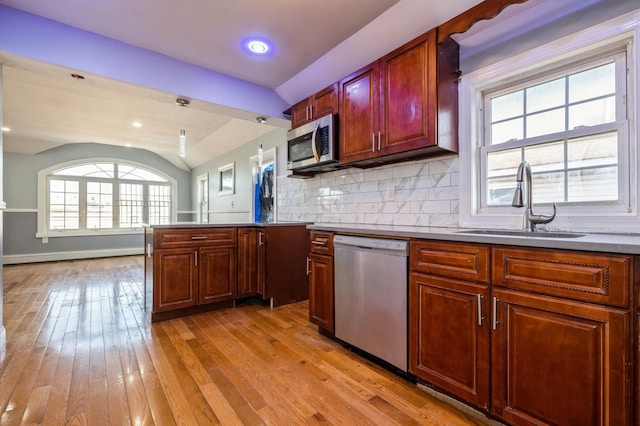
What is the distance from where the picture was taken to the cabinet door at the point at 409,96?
1926 mm

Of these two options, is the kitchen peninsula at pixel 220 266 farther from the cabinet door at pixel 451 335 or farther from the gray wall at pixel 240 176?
the cabinet door at pixel 451 335

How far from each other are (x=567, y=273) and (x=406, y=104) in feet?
4.66

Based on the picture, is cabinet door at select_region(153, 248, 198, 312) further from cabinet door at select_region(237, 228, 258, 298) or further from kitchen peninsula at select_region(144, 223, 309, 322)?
cabinet door at select_region(237, 228, 258, 298)

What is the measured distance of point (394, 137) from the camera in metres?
2.13

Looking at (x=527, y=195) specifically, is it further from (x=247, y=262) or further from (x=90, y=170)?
(x=90, y=170)

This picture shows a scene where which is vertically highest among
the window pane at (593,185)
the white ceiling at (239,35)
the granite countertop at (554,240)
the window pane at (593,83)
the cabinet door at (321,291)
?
the white ceiling at (239,35)

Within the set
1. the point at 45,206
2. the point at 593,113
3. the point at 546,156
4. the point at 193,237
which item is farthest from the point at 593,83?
the point at 45,206

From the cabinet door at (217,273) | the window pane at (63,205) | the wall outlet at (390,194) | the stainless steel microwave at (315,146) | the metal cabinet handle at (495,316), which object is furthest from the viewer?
the window pane at (63,205)

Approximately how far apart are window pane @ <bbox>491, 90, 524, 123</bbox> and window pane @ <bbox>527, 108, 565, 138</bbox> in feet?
0.32

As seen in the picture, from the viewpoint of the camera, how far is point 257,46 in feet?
8.09

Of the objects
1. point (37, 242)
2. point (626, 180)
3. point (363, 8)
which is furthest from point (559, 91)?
point (37, 242)

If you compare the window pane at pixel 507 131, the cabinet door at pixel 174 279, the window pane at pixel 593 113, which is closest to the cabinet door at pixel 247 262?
the cabinet door at pixel 174 279

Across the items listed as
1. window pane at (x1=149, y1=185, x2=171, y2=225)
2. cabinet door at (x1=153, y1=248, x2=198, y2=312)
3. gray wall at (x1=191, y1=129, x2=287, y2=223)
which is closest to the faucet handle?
cabinet door at (x1=153, y1=248, x2=198, y2=312)

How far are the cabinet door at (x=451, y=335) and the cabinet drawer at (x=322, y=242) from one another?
745 millimetres
